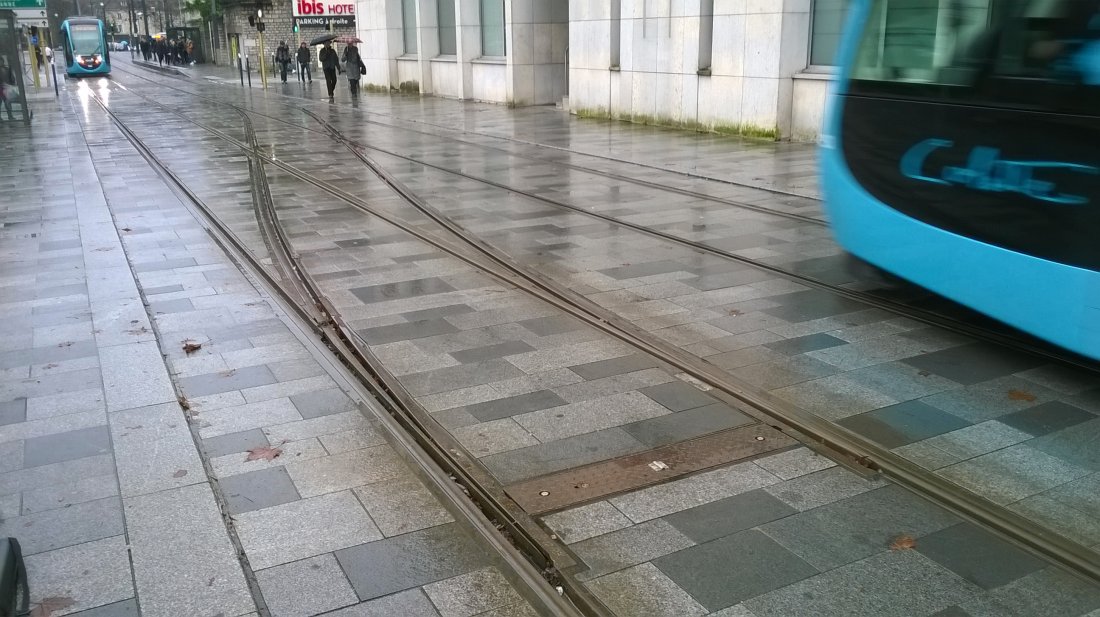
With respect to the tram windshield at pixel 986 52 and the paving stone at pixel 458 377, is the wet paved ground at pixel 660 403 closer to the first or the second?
the paving stone at pixel 458 377

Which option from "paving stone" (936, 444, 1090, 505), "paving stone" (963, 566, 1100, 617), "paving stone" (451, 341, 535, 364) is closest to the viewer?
"paving stone" (963, 566, 1100, 617)

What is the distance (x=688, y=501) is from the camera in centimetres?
426

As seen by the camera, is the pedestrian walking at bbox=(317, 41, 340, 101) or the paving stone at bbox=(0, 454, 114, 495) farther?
the pedestrian walking at bbox=(317, 41, 340, 101)

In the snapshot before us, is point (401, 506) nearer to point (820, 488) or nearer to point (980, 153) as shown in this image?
point (820, 488)

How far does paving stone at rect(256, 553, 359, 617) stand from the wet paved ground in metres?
0.02

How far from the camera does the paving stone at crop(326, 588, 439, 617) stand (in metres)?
3.42

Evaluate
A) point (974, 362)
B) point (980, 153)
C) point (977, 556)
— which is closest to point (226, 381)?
point (977, 556)

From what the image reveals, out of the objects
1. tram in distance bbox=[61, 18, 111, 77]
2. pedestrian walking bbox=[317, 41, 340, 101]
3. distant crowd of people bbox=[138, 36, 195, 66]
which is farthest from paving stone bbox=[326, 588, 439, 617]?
distant crowd of people bbox=[138, 36, 195, 66]

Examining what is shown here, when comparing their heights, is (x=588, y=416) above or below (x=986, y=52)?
below

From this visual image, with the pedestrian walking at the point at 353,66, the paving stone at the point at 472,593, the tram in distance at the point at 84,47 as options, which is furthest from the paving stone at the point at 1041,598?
the tram in distance at the point at 84,47

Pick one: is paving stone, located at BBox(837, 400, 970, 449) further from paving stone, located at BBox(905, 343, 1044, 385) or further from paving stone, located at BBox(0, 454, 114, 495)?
paving stone, located at BBox(0, 454, 114, 495)

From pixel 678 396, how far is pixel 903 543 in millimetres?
1823

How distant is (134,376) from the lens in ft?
19.4

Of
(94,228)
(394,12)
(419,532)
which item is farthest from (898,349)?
(394,12)
